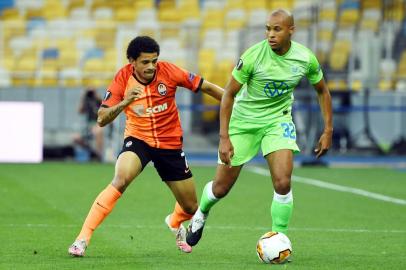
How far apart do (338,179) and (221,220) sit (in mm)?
8208

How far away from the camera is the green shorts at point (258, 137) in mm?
9453

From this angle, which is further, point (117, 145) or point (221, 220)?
point (117, 145)

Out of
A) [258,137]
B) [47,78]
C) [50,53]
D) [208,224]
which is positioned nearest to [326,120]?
[258,137]

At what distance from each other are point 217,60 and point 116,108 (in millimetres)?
20566

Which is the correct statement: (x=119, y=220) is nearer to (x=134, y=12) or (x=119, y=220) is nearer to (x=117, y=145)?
(x=117, y=145)

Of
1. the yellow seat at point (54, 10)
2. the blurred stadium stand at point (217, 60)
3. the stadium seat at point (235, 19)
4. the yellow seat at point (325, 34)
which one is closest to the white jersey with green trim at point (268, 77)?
the blurred stadium stand at point (217, 60)

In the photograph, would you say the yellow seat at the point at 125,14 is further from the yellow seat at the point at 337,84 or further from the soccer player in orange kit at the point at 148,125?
the soccer player in orange kit at the point at 148,125

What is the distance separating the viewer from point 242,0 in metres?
31.6

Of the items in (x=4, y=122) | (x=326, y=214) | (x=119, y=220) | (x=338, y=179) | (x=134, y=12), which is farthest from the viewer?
(x=134, y=12)

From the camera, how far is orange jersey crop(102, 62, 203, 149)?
379 inches

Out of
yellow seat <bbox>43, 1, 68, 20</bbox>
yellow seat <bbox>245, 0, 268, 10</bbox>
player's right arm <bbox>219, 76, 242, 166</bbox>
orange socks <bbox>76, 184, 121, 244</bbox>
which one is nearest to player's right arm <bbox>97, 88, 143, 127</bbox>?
orange socks <bbox>76, 184, 121, 244</bbox>

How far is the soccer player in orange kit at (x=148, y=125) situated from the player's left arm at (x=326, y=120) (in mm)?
885

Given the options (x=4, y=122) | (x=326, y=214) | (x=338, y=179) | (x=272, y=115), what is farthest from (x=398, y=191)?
(x=4, y=122)

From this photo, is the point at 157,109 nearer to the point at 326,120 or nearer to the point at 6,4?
the point at 326,120
